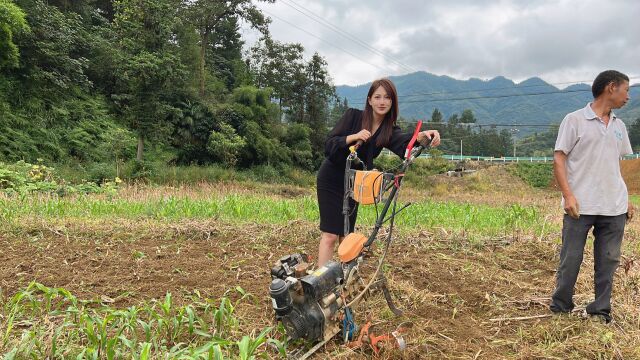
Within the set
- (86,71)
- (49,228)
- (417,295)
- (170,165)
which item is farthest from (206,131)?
(417,295)

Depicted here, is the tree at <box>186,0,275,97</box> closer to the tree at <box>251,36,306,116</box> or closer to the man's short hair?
the tree at <box>251,36,306,116</box>

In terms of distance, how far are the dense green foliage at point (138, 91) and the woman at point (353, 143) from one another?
1515 cm

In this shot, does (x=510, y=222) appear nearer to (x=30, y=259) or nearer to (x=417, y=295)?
(x=417, y=295)

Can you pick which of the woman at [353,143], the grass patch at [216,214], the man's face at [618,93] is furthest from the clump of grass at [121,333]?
the grass patch at [216,214]

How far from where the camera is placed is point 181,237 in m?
4.99

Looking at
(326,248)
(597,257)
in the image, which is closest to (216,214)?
(326,248)

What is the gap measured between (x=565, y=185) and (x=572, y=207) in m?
0.16

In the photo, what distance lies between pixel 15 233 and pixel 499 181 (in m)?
37.6

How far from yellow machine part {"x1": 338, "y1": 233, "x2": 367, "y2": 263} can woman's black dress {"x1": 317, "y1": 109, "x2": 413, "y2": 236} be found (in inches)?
22.9

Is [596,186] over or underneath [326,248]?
over

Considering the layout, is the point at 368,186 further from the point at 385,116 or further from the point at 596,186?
the point at 596,186

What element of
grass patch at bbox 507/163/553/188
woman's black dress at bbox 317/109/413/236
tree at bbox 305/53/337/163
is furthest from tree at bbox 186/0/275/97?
grass patch at bbox 507/163/553/188

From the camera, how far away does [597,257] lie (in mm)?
3152

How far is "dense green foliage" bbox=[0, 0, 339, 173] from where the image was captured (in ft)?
54.0
